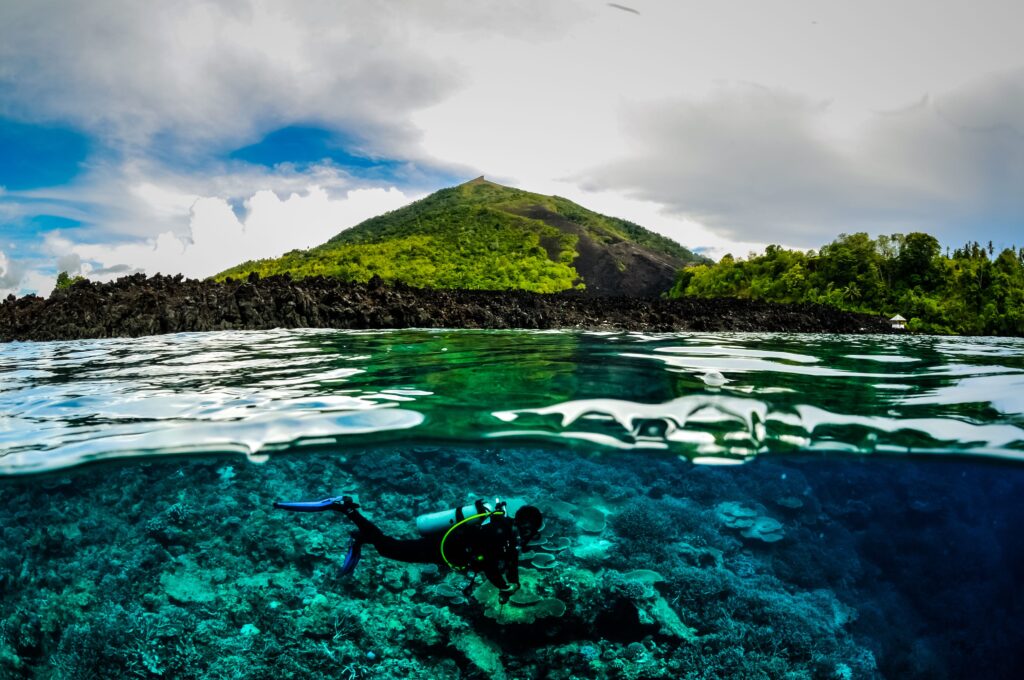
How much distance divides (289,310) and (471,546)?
12.9 meters

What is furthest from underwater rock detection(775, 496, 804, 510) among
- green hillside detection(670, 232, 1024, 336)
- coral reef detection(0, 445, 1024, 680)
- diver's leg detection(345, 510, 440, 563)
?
green hillside detection(670, 232, 1024, 336)

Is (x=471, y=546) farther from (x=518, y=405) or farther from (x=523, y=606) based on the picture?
(x=523, y=606)

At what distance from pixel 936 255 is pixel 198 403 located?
50.1 metres

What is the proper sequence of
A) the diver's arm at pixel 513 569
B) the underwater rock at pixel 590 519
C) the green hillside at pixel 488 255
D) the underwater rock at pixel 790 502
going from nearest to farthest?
the diver's arm at pixel 513 569 < the underwater rock at pixel 590 519 < the underwater rock at pixel 790 502 < the green hillside at pixel 488 255

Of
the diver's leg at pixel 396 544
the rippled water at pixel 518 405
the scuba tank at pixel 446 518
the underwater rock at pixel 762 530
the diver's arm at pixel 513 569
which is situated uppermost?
the rippled water at pixel 518 405

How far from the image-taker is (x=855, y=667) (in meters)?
8.78

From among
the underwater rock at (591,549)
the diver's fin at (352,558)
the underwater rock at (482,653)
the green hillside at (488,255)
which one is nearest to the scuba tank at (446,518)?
the diver's fin at (352,558)

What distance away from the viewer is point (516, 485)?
14.5 m

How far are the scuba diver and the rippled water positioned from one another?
11.3 feet

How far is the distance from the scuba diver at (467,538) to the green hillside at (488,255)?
43.2 meters

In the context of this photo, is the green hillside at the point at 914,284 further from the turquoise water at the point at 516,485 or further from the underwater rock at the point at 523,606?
the underwater rock at the point at 523,606

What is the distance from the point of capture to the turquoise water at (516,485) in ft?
27.3

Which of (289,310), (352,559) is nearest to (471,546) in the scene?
(352,559)

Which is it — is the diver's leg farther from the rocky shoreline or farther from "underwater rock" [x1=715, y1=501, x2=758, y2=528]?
"underwater rock" [x1=715, y1=501, x2=758, y2=528]
